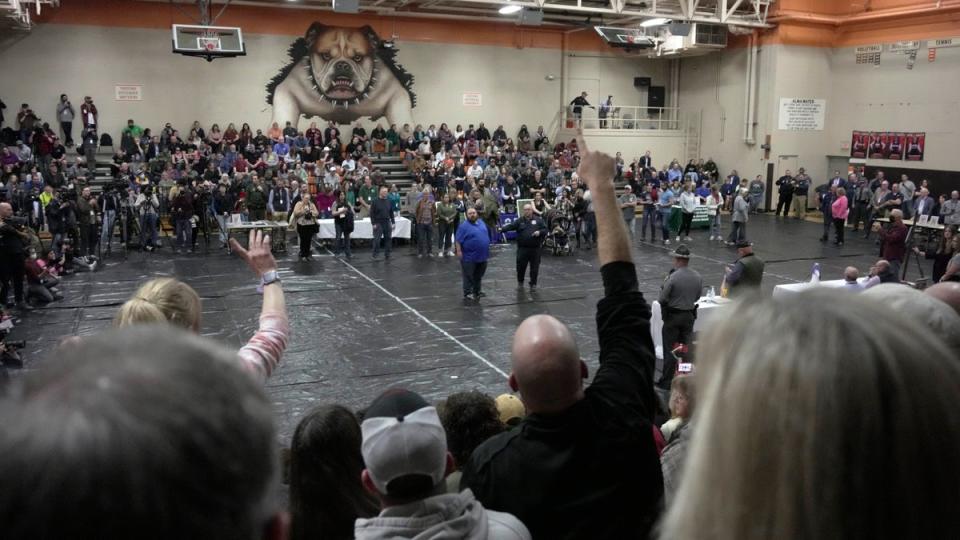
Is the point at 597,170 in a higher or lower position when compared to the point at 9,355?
higher

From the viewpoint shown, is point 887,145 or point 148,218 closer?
point 148,218

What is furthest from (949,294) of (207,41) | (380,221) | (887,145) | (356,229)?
(887,145)

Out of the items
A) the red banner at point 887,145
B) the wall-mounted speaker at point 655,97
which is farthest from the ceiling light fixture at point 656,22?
the red banner at point 887,145

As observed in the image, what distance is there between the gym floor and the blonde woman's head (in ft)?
11.1

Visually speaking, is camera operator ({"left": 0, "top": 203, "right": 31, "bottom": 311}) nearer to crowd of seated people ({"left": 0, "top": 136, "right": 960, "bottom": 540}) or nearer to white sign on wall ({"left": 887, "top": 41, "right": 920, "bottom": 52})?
crowd of seated people ({"left": 0, "top": 136, "right": 960, "bottom": 540})

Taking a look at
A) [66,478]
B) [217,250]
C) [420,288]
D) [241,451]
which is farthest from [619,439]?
[217,250]

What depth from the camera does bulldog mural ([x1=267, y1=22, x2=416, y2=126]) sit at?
87.0ft

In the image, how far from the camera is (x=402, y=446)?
6.21ft

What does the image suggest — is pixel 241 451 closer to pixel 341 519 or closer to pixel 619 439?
pixel 619 439

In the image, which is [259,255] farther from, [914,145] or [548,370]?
[914,145]

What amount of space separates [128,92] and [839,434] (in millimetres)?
27142

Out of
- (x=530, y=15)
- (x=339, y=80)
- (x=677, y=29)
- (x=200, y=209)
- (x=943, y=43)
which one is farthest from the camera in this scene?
(x=339, y=80)

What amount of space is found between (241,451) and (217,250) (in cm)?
1798

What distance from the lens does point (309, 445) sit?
2750 mm
